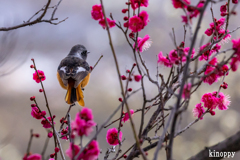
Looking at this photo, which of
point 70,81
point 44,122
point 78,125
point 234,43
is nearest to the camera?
point 78,125

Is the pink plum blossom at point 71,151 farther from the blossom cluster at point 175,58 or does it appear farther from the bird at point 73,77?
the bird at point 73,77

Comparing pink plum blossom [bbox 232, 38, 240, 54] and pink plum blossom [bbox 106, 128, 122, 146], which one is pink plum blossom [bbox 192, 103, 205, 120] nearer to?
pink plum blossom [bbox 106, 128, 122, 146]

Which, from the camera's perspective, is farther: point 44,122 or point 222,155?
point 44,122

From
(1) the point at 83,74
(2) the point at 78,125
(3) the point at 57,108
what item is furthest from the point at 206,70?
(3) the point at 57,108

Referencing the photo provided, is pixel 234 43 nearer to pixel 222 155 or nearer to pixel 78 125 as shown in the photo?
pixel 222 155

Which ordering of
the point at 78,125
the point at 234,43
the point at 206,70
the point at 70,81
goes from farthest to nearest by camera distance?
1. the point at 70,81
2. the point at 206,70
3. the point at 234,43
4. the point at 78,125

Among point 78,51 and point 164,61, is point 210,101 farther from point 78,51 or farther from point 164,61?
point 78,51

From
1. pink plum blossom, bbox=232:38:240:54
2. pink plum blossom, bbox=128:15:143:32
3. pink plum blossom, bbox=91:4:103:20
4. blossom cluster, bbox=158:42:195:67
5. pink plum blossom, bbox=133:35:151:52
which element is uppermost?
pink plum blossom, bbox=91:4:103:20

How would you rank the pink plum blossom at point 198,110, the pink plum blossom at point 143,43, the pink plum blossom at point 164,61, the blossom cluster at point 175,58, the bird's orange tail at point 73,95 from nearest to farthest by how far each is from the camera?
1. the blossom cluster at point 175,58
2. the pink plum blossom at point 164,61
3. the pink plum blossom at point 143,43
4. the pink plum blossom at point 198,110
5. the bird's orange tail at point 73,95

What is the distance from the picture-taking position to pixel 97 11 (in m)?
1.36

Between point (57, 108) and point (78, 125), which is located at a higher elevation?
point (57, 108)

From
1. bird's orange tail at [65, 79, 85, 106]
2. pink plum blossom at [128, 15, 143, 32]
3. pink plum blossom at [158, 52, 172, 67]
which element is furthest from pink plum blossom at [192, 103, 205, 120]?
bird's orange tail at [65, 79, 85, 106]

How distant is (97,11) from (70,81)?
4.75 feet

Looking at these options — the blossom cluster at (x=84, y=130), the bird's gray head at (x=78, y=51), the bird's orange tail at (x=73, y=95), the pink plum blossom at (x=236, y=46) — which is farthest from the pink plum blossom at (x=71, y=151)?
the bird's gray head at (x=78, y=51)
